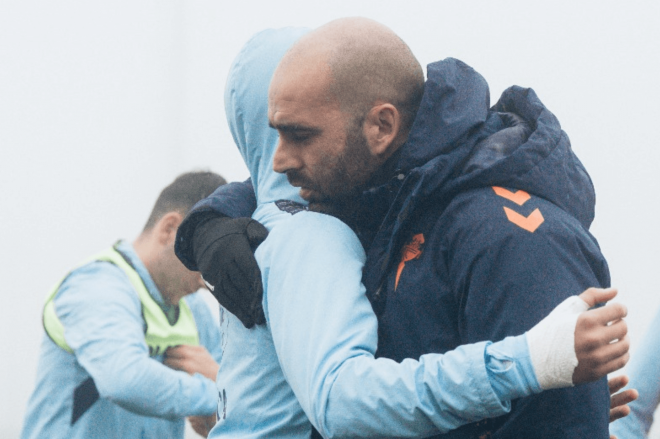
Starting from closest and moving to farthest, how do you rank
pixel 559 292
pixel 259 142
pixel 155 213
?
pixel 559 292
pixel 259 142
pixel 155 213

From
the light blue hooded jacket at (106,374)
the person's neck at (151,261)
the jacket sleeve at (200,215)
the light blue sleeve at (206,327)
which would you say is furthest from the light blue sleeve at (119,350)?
the jacket sleeve at (200,215)

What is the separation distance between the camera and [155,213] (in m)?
2.78

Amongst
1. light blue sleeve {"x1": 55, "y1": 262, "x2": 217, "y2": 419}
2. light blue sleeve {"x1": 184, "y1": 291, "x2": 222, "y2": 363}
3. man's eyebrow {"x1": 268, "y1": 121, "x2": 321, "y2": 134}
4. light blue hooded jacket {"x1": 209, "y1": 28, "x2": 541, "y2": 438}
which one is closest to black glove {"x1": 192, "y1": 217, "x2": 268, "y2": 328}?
light blue hooded jacket {"x1": 209, "y1": 28, "x2": 541, "y2": 438}

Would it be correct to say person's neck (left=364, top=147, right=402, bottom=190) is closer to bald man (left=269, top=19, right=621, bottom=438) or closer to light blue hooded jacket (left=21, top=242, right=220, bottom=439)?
bald man (left=269, top=19, right=621, bottom=438)

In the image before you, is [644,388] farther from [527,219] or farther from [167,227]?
[167,227]

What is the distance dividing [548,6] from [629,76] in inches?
16.6

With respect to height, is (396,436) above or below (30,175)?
above

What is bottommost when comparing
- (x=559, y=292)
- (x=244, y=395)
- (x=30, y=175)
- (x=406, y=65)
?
(x=30, y=175)

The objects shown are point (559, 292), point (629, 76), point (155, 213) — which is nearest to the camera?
point (559, 292)

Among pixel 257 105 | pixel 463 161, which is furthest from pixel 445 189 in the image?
pixel 257 105

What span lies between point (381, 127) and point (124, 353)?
1.37 metres

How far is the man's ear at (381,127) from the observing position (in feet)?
3.81

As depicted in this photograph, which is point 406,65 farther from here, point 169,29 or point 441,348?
point 169,29

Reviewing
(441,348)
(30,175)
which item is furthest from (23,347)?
(441,348)
